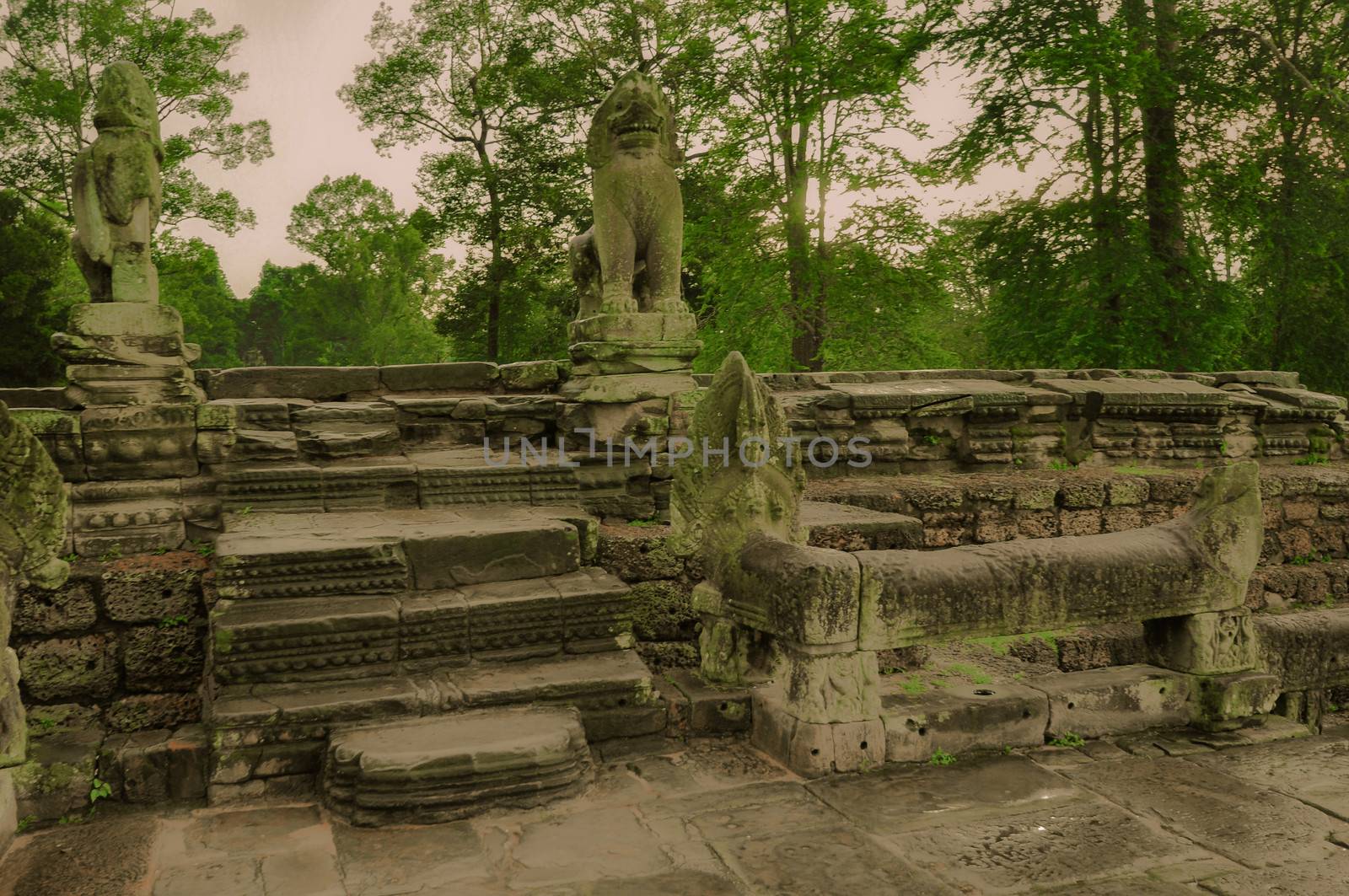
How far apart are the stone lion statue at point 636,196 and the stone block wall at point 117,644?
2788 mm

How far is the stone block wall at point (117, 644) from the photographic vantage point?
383 centimetres

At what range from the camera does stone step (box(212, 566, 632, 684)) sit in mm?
3477

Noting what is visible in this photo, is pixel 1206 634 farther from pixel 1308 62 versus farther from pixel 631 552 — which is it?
pixel 1308 62

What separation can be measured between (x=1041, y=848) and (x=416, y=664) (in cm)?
236

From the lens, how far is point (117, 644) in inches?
156

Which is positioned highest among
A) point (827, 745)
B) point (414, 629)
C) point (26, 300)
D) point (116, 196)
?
point (26, 300)

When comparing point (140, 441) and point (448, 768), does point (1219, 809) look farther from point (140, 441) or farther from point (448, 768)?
point (140, 441)

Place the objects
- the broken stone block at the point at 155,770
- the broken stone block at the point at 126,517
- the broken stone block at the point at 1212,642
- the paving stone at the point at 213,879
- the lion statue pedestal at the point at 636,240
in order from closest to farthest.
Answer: the paving stone at the point at 213,879, the broken stone block at the point at 155,770, the broken stone block at the point at 1212,642, the broken stone block at the point at 126,517, the lion statue pedestal at the point at 636,240

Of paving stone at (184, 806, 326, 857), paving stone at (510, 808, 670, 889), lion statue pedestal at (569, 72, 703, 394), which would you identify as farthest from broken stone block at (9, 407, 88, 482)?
paving stone at (510, 808, 670, 889)

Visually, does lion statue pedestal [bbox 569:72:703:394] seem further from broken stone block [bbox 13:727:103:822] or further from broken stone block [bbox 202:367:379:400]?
broken stone block [bbox 13:727:103:822]

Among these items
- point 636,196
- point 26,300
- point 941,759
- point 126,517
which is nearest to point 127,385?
point 126,517

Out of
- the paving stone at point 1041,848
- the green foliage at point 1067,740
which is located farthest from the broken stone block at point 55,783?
the green foliage at point 1067,740

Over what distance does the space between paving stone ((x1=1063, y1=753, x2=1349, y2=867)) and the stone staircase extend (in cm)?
176

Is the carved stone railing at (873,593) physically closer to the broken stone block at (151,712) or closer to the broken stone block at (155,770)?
the broken stone block at (155,770)
